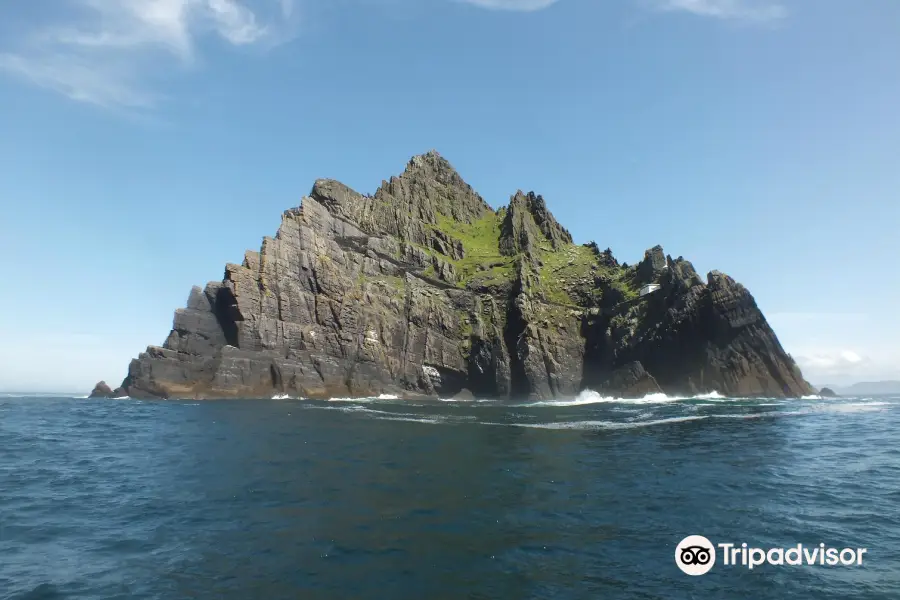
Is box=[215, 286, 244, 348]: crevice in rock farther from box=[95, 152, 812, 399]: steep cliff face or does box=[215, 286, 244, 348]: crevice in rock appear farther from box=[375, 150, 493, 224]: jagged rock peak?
box=[375, 150, 493, 224]: jagged rock peak

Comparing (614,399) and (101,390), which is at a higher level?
(101,390)

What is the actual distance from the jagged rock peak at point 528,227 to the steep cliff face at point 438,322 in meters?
0.95

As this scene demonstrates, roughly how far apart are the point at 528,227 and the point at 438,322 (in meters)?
57.2

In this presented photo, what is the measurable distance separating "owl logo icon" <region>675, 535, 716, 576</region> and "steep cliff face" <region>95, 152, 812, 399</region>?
84.9m

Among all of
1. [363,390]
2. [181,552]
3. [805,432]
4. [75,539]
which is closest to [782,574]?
[181,552]

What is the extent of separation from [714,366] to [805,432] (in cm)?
6599

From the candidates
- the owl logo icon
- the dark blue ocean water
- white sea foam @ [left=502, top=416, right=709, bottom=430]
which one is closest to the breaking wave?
white sea foam @ [left=502, top=416, right=709, bottom=430]

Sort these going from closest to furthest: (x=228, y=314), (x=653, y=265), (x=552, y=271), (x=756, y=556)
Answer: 1. (x=756, y=556)
2. (x=228, y=314)
3. (x=653, y=265)
4. (x=552, y=271)

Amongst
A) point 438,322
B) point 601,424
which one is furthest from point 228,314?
point 601,424

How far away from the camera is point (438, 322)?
401 ft

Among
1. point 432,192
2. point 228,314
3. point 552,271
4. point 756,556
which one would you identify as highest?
point 432,192

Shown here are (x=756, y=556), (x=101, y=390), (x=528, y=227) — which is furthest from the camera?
(x=528, y=227)

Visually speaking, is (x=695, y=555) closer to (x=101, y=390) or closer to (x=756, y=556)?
(x=756, y=556)

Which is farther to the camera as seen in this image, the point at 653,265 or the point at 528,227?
the point at 528,227
